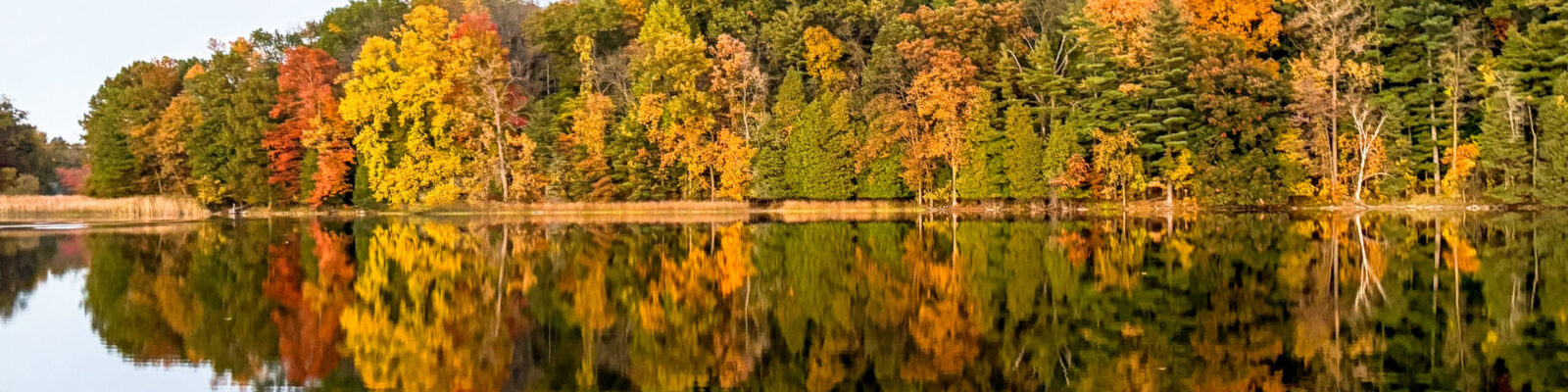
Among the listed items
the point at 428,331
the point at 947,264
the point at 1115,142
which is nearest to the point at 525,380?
the point at 428,331

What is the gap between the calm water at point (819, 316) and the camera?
1171cm

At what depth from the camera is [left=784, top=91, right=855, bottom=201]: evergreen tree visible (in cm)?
5088

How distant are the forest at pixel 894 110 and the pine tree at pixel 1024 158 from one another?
86 millimetres

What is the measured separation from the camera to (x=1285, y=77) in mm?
49250

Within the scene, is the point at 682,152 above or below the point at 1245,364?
above

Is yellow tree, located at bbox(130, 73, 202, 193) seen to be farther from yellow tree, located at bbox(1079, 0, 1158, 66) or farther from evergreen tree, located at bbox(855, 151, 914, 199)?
yellow tree, located at bbox(1079, 0, 1158, 66)

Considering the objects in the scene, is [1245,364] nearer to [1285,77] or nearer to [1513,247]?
[1513,247]

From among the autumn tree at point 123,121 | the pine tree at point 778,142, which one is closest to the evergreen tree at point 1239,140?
the pine tree at point 778,142

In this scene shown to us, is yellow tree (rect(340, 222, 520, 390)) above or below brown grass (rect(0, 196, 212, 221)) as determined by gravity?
below

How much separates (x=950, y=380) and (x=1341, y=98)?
41.0 metres

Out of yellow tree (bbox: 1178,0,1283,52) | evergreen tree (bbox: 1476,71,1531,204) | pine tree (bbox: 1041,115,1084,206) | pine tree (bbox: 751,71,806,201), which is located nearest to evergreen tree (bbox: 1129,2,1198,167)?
pine tree (bbox: 1041,115,1084,206)

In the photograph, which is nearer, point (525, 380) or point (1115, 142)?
point (525, 380)

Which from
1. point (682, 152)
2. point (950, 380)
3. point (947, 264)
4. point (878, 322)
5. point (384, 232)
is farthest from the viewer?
point (682, 152)

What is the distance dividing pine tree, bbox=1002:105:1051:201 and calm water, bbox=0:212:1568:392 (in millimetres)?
18295
